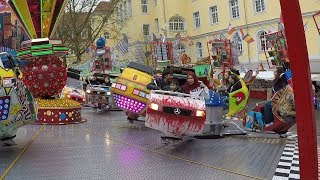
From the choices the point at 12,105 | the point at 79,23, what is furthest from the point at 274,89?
the point at 79,23

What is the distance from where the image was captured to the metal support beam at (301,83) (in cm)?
181

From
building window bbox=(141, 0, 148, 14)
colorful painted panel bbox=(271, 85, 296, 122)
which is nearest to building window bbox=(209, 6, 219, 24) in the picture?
building window bbox=(141, 0, 148, 14)

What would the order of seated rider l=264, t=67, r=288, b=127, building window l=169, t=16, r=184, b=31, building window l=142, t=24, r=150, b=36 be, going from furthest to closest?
building window l=142, t=24, r=150, b=36 < building window l=169, t=16, r=184, b=31 < seated rider l=264, t=67, r=288, b=127

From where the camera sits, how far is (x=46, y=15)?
36.2 ft

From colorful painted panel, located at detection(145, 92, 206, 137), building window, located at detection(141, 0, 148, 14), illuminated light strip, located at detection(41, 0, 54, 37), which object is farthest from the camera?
building window, located at detection(141, 0, 148, 14)

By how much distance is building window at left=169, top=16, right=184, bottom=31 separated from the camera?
43.5m

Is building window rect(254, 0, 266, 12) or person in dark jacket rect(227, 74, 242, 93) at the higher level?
building window rect(254, 0, 266, 12)

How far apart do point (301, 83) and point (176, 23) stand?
4241 cm

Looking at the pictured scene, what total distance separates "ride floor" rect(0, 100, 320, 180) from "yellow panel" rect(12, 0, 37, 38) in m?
2.75

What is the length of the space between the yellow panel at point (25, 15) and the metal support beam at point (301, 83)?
9907 millimetres

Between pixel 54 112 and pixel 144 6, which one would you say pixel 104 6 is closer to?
pixel 144 6

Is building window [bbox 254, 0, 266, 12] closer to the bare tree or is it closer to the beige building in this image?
the beige building

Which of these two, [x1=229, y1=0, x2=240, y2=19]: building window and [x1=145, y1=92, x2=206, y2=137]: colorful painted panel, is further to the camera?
[x1=229, y1=0, x2=240, y2=19]: building window

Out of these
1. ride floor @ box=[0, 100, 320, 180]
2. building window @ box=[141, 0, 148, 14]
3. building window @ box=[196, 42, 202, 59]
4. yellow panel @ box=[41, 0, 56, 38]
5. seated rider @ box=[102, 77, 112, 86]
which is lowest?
ride floor @ box=[0, 100, 320, 180]
